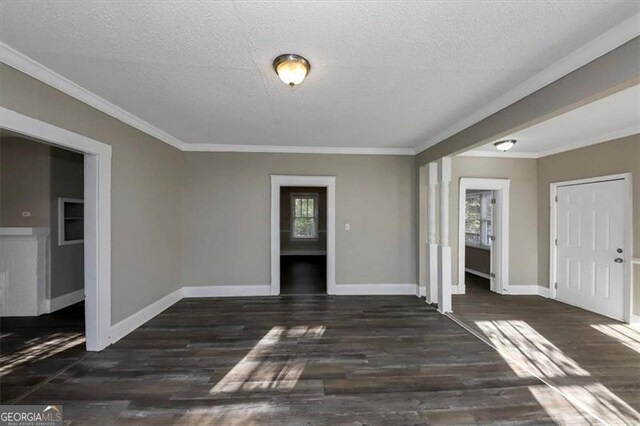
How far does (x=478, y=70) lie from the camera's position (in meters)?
2.12

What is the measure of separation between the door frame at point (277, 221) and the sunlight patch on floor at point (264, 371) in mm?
1610

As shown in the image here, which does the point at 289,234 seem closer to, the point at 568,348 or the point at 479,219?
the point at 479,219

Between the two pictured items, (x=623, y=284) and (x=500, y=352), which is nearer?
(x=500, y=352)

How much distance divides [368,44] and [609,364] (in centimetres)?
363

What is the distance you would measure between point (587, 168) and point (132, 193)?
21.3 feet

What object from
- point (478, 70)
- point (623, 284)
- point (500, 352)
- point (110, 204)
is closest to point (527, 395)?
point (500, 352)

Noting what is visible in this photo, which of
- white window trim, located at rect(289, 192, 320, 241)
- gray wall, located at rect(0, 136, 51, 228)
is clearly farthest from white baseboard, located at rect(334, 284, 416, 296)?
white window trim, located at rect(289, 192, 320, 241)

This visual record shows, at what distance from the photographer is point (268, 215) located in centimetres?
464

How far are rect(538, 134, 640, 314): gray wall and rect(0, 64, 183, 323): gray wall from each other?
637 centimetres

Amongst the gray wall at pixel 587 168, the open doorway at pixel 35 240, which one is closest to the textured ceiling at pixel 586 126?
the gray wall at pixel 587 168

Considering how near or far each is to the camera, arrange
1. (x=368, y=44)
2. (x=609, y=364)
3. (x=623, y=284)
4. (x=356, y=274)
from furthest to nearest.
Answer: (x=356, y=274), (x=623, y=284), (x=609, y=364), (x=368, y=44)

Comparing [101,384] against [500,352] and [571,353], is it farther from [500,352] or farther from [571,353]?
[571,353]

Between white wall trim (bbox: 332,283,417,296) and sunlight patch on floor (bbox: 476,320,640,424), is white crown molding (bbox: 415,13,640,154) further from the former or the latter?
white wall trim (bbox: 332,283,417,296)

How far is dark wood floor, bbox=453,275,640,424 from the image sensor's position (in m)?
2.06
